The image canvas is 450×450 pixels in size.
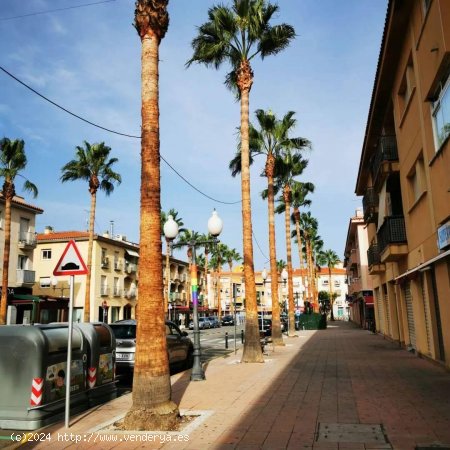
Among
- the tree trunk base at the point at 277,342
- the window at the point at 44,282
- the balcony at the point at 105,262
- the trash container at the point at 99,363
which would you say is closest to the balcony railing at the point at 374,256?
the tree trunk base at the point at 277,342

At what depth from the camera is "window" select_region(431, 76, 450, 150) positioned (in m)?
10.0

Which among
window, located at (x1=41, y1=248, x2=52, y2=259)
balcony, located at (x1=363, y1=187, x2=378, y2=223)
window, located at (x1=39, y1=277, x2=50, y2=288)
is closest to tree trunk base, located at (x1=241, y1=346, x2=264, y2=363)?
balcony, located at (x1=363, y1=187, x2=378, y2=223)

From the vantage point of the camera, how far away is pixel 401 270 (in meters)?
18.1

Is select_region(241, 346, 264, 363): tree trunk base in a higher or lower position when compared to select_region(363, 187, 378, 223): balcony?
lower

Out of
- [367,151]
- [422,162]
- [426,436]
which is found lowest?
[426,436]

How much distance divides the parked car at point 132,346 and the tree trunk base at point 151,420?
16.2 ft

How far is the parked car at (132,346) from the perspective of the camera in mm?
12539

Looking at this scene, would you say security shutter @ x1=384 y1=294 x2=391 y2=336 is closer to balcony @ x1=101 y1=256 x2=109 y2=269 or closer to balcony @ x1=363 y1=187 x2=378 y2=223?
balcony @ x1=363 y1=187 x2=378 y2=223

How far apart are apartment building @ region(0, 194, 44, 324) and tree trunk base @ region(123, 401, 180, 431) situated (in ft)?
110

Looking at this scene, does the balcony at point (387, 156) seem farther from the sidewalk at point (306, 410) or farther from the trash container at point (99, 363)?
the trash container at point (99, 363)

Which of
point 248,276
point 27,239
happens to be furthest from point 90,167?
point 248,276

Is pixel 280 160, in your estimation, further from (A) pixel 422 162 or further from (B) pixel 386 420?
(B) pixel 386 420

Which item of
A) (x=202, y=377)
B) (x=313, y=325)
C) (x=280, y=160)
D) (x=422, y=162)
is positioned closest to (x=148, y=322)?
(x=202, y=377)

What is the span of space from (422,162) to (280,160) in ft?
43.5
